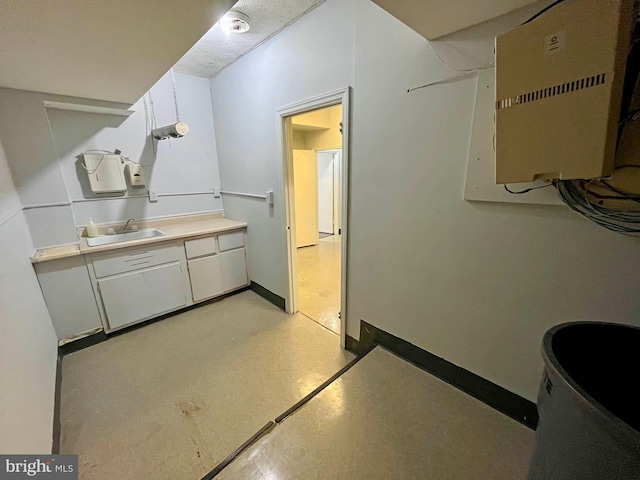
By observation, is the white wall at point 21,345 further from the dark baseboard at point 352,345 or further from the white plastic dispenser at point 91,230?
the dark baseboard at point 352,345

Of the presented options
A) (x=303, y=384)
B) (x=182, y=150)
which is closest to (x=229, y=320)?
(x=303, y=384)

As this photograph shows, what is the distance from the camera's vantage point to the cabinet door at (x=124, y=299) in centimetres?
229

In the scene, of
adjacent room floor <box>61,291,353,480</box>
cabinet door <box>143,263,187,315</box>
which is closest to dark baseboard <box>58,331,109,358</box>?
adjacent room floor <box>61,291,353,480</box>

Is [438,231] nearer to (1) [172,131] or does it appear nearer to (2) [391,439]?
(2) [391,439]

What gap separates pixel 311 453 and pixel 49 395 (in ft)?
5.29

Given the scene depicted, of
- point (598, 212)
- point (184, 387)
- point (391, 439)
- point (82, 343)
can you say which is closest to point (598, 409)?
point (598, 212)

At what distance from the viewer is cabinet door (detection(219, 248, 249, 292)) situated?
3.02 m

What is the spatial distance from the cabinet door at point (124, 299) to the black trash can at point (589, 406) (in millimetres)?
2931

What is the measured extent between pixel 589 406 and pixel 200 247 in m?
2.94

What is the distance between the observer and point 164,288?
2.61 metres

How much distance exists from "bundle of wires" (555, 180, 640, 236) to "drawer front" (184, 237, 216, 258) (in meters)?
2.86

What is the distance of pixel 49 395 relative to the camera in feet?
5.03

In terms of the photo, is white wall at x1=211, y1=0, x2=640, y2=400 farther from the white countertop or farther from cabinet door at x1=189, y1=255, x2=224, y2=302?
cabinet door at x1=189, y1=255, x2=224, y2=302

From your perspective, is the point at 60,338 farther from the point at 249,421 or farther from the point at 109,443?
the point at 249,421
